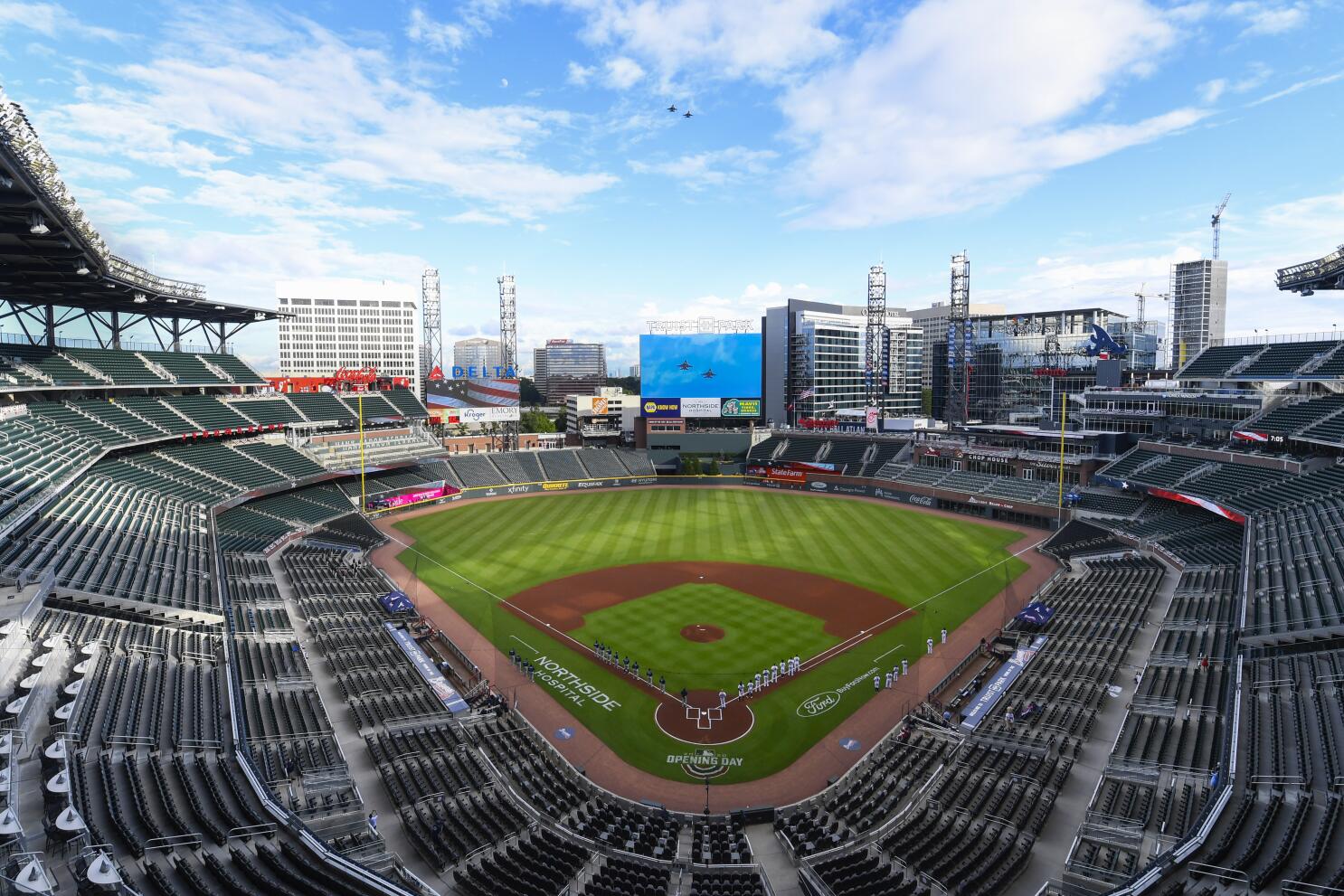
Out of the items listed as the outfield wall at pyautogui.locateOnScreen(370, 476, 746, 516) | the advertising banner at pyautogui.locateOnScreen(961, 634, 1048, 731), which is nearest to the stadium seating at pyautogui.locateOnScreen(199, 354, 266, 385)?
the outfield wall at pyautogui.locateOnScreen(370, 476, 746, 516)

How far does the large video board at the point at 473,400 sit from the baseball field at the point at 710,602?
25.7 meters

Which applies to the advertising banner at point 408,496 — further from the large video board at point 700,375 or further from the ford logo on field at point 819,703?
the ford logo on field at point 819,703

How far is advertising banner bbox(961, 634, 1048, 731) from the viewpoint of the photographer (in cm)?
2453

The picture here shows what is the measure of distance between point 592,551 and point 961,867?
1348 inches

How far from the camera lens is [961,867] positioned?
16.6 m

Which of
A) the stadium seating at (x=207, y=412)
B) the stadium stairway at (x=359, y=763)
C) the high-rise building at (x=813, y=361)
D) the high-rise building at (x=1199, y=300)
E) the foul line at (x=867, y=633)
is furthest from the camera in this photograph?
the high-rise building at (x=1199, y=300)

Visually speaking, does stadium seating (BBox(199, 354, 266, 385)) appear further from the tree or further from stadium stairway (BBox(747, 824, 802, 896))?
stadium stairway (BBox(747, 824, 802, 896))

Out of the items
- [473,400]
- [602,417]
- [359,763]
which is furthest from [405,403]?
[359,763]

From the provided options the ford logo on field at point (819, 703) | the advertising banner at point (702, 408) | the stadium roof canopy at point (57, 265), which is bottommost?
the ford logo on field at point (819, 703)

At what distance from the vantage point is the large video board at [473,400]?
86.2 metres

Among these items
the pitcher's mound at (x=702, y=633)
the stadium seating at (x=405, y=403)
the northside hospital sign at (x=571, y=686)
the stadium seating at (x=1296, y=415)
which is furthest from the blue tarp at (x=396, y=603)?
the stadium seating at (x=1296, y=415)

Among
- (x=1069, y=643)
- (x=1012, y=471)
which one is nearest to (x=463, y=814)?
(x=1069, y=643)

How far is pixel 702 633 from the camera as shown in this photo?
110 feet

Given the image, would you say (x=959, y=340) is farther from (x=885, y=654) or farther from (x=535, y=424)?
(x=885, y=654)
